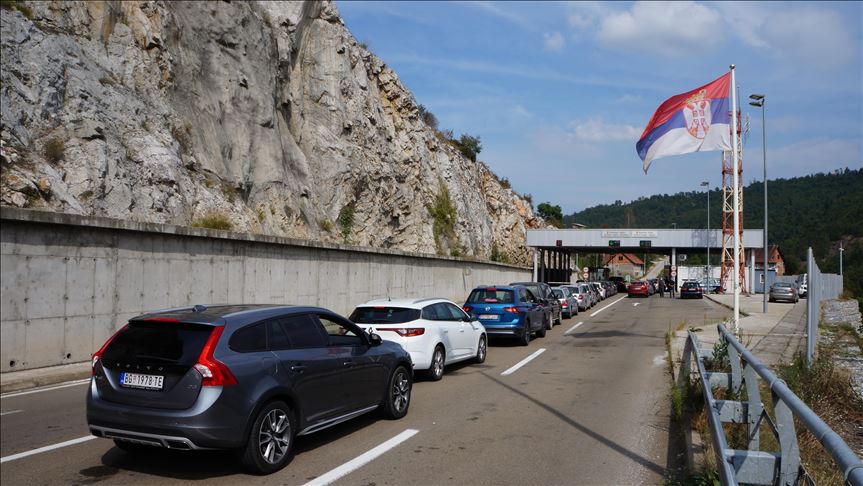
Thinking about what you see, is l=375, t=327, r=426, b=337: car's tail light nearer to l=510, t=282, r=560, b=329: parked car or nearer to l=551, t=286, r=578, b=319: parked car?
l=510, t=282, r=560, b=329: parked car

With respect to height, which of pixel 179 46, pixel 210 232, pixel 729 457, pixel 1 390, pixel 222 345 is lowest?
pixel 1 390

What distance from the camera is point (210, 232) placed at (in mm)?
17141

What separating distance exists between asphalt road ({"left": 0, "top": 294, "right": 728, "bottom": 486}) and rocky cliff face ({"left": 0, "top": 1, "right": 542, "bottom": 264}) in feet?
33.1

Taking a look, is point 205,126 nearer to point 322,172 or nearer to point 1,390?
point 322,172

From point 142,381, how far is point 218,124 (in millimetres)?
23109

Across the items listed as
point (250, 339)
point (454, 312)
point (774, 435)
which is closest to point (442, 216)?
point (454, 312)

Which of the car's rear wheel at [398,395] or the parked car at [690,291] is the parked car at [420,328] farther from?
the parked car at [690,291]

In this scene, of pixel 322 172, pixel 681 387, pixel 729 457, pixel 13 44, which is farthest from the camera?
pixel 322 172

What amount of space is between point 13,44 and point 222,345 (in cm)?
1757

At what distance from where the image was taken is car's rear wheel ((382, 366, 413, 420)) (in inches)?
343

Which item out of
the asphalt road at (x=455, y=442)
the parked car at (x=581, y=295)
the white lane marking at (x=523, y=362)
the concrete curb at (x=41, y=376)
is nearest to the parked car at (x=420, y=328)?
the asphalt road at (x=455, y=442)

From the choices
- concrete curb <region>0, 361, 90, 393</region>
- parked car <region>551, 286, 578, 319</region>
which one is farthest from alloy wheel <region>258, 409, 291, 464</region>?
parked car <region>551, 286, 578, 319</region>

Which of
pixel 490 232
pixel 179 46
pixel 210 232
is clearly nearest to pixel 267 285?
pixel 210 232

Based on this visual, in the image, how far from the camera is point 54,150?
59.3ft
